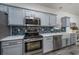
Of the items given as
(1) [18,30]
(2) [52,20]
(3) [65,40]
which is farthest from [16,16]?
(3) [65,40]

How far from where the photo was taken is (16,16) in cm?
212

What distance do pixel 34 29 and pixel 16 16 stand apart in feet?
1.66

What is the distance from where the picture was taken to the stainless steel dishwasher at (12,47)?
199 centimetres

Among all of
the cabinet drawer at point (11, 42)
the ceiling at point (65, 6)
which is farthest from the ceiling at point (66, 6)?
the cabinet drawer at point (11, 42)

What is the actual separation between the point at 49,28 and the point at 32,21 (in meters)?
0.45

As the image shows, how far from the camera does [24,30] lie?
2.16m

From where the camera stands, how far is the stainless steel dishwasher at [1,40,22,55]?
1995mm

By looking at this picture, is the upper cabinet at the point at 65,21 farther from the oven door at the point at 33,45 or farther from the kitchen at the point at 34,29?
the oven door at the point at 33,45

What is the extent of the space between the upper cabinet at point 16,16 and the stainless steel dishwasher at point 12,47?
42 centimetres

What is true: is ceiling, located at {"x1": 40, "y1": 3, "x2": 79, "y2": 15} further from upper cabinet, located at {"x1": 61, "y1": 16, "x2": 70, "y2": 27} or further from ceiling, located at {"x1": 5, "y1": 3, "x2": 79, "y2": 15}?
upper cabinet, located at {"x1": 61, "y1": 16, "x2": 70, "y2": 27}

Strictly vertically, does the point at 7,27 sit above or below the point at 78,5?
below

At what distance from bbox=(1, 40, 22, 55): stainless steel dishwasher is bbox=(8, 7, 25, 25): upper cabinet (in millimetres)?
425
